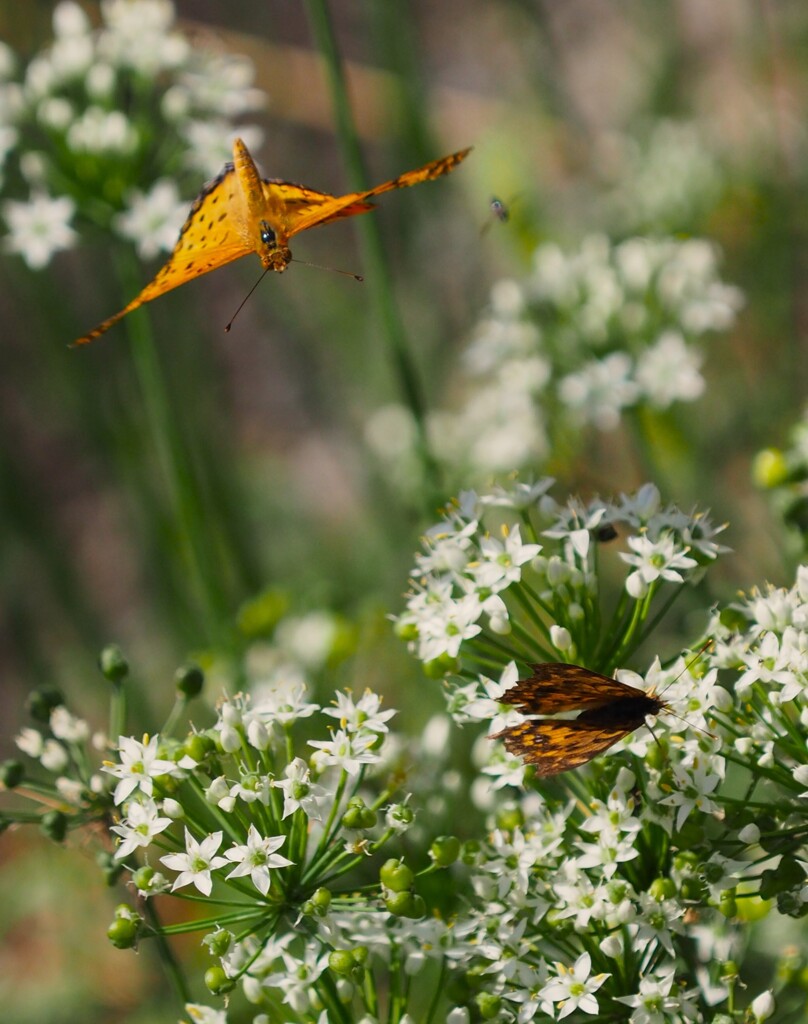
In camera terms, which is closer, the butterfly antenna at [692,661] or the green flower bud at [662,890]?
the green flower bud at [662,890]

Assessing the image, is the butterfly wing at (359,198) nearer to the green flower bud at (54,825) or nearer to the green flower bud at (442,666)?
the green flower bud at (442,666)

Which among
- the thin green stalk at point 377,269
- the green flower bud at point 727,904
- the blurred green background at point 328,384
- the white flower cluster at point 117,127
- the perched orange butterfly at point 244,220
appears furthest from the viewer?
the blurred green background at point 328,384

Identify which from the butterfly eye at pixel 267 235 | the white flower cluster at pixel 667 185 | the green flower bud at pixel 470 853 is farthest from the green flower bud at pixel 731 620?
the white flower cluster at pixel 667 185

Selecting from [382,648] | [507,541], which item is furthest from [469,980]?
[382,648]

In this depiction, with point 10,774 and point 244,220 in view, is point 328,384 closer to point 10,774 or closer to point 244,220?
point 244,220

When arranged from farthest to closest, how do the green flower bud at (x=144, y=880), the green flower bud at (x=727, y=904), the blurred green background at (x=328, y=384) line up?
1. the blurred green background at (x=328, y=384)
2. the green flower bud at (x=144, y=880)
3. the green flower bud at (x=727, y=904)

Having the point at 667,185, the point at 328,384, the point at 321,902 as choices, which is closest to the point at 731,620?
the point at 321,902

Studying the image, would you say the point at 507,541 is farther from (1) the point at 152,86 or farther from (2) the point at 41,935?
(2) the point at 41,935

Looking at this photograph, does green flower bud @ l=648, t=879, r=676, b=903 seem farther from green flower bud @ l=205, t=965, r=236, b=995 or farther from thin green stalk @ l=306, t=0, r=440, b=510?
thin green stalk @ l=306, t=0, r=440, b=510
